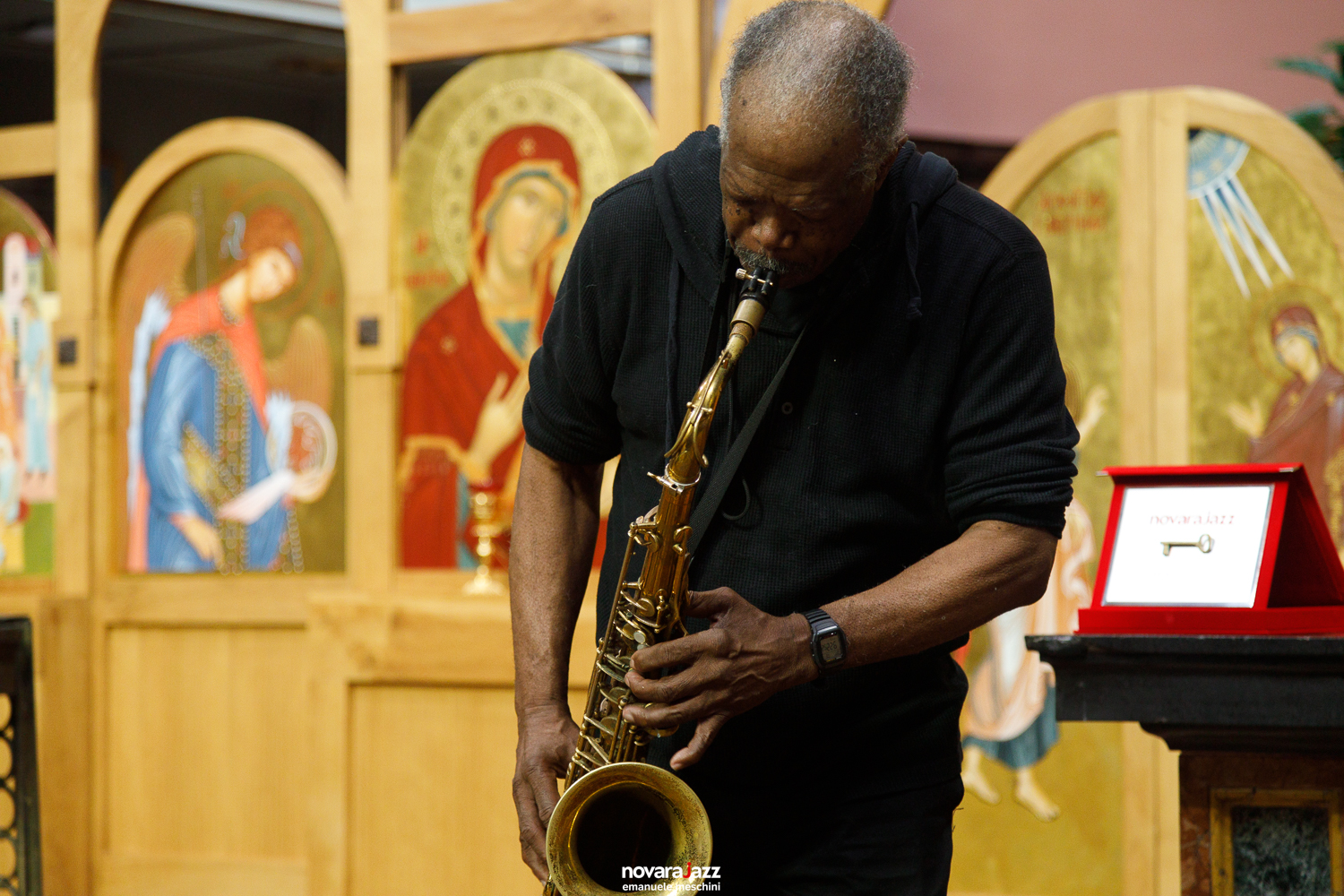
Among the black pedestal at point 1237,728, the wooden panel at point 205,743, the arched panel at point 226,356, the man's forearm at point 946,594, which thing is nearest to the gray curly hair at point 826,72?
the man's forearm at point 946,594

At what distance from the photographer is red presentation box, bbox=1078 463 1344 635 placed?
2.04 meters

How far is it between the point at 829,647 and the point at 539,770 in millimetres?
419

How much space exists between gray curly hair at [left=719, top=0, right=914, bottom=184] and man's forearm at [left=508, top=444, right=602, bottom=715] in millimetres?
542

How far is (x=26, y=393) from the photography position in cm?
482

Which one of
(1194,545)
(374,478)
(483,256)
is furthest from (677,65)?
Result: (1194,545)

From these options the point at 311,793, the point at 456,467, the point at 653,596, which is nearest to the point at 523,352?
the point at 456,467

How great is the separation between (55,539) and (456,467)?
4.83ft

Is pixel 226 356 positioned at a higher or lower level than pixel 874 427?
higher

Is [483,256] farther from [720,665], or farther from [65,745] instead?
[720,665]

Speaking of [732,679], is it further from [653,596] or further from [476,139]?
[476,139]

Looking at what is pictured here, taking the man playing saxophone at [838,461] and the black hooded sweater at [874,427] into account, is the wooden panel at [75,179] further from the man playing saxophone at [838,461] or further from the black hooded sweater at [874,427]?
the black hooded sweater at [874,427]

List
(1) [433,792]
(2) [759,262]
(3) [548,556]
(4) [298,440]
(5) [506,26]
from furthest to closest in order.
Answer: (4) [298,440] → (5) [506,26] → (1) [433,792] → (3) [548,556] → (2) [759,262]

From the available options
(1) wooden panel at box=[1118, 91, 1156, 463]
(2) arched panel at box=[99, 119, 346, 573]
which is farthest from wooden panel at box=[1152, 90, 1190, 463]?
(2) arched panel at box=[99, 119, 346, 573]

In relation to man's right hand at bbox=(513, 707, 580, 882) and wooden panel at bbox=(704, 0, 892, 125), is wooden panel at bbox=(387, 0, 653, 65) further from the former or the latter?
man's right hand at bbox=(513, 707, 580, 882)
